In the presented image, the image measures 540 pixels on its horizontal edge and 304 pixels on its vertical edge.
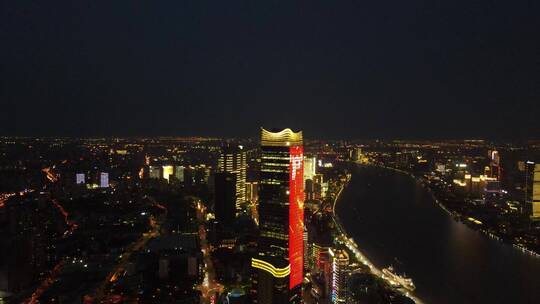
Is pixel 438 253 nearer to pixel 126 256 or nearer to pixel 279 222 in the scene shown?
pixel 279 222

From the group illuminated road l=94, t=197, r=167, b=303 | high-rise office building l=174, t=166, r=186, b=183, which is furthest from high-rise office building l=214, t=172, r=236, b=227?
high-rise office building l=174, t=166, r=186, b=183

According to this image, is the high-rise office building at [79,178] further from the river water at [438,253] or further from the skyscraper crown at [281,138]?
the skyscraper crown at [281,138]

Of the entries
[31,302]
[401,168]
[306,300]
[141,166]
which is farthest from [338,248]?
[401,168]

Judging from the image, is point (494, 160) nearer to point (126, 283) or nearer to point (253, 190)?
point (253, 190)

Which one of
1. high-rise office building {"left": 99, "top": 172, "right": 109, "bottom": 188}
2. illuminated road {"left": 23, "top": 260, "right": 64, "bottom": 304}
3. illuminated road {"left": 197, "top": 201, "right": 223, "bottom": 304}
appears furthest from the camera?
high-rise office building {"left": 99, "top": 172, "right": 109, "bottom": 188}

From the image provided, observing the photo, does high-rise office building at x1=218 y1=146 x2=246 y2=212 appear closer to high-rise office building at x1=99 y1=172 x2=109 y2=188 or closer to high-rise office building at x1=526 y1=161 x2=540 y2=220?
high-rise office building at x1=99 y1=172 x2=109 y2=188

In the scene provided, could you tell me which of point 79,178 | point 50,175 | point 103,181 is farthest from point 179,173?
point 50,175

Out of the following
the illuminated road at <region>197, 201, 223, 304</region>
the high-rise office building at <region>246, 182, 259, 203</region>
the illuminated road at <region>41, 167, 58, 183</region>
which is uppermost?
the illuminated road at <region>41, 167, 58, 183</region>
